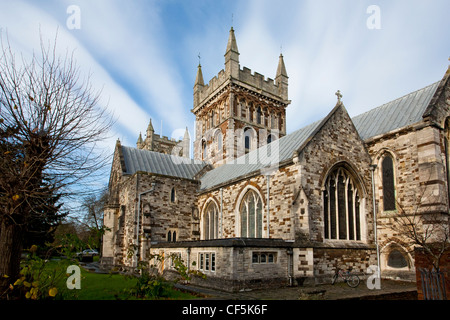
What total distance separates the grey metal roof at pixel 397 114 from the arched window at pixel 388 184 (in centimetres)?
184

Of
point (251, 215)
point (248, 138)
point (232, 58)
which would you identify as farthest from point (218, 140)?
point (251, 215)

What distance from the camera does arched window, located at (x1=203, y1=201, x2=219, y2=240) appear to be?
2396cm

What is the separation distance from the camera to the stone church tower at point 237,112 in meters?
35.3

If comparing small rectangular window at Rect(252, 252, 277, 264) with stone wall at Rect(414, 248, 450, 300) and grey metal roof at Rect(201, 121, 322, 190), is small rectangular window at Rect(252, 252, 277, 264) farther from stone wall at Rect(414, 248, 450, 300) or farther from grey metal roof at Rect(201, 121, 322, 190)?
stone wall at Rect(414, 248, 450, 300)

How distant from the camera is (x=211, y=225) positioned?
80.7ft

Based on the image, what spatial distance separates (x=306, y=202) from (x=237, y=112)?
69.0 ft

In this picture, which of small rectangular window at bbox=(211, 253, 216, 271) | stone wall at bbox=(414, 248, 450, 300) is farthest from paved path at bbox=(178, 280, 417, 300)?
stone wall at bbox=(414, 248, 450, 300)

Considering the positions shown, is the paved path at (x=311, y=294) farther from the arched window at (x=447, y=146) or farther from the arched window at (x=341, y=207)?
the arched window at (x=447, y=146)

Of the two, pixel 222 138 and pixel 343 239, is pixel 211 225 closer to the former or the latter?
pixel 343 239

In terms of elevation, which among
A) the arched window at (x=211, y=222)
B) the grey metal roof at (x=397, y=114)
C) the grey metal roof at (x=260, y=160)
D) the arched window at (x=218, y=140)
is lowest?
the arched window at (x=211, y=222)

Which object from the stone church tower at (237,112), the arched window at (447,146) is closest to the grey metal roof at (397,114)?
the arched window at (447,146)

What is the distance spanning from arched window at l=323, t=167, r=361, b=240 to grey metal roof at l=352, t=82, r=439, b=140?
3.71 metres

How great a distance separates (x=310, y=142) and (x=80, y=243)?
12.2 meters
